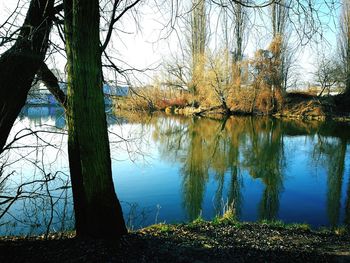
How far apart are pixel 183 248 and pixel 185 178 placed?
6.88 m

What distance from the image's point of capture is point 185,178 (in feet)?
34.0

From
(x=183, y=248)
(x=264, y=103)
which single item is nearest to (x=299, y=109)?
(x=264, y=103)

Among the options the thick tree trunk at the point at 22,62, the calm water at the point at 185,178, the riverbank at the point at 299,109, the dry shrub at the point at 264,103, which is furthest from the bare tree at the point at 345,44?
the thick tree trunk at the point at 22,62

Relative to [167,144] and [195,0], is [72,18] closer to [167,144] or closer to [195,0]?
[195,0]

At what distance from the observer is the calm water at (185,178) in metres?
5.79

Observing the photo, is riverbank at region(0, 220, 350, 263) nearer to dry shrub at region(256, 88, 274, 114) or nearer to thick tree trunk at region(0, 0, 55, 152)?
thick tree trunk at region(0, 0, 55, 152)

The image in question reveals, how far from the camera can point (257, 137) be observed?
759 inches

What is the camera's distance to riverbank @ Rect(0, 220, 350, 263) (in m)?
3.04

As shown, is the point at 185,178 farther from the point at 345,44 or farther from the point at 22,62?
the point at 345,44

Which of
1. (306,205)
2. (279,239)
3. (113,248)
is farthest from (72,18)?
(306,205)

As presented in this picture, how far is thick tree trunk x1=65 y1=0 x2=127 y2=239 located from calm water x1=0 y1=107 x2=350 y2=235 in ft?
2.36

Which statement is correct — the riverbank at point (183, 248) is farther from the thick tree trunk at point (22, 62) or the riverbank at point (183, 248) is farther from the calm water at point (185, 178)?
the thick tree trunk at point (22, 62)

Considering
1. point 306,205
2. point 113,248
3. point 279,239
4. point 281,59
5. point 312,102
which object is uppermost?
point 281,59

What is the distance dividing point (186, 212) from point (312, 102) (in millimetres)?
26402
